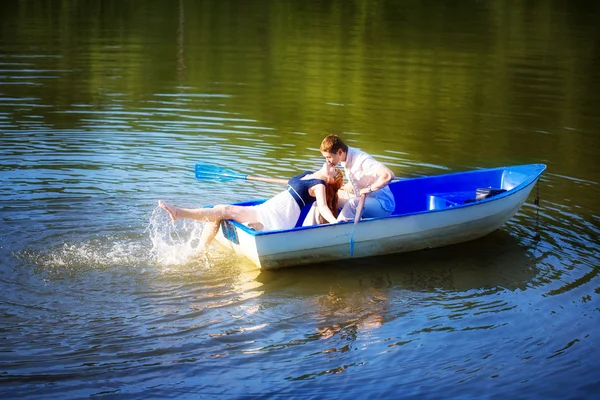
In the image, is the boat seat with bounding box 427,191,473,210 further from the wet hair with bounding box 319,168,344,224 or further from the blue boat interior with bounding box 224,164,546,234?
the wet hair with bounding box 319,168,344,224

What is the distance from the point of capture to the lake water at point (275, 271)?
723 cm

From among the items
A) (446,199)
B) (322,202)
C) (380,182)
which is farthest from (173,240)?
(446,199)

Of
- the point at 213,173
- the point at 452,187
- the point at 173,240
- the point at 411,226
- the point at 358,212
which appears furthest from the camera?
the point at 452,187

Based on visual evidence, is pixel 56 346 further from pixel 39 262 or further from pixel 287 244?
pixel 287 244

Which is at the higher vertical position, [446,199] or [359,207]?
[359,207]

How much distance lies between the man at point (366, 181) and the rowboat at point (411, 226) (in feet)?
1.03

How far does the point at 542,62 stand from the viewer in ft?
85.4

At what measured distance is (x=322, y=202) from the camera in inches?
384

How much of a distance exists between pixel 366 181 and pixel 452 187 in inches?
74.0

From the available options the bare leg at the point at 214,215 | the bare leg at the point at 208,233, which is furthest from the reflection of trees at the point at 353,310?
the bare leg at the point at 208,233

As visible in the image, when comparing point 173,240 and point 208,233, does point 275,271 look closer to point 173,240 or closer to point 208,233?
point 208,233

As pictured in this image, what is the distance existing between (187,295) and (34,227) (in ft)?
8.85

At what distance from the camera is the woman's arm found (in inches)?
379

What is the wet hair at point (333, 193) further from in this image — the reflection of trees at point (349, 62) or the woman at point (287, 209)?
the reflection of trees at point (349, 62)
